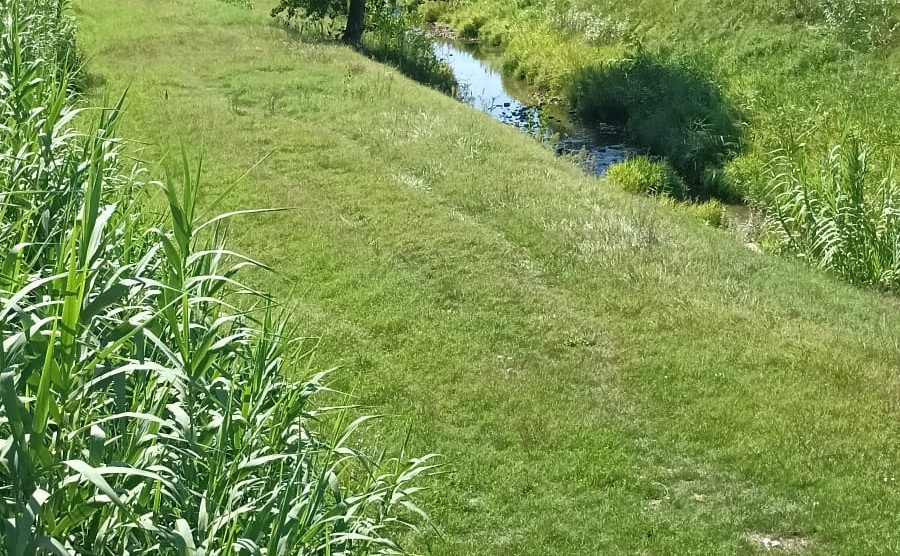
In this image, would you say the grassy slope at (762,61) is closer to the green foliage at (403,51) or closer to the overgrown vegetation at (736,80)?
the overgrown vegetation at (736,80)

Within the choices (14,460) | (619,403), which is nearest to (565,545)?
(619,403)

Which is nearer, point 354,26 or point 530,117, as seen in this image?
point 530,117

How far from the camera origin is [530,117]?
18.4 meters

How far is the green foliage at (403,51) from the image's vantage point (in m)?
20.5

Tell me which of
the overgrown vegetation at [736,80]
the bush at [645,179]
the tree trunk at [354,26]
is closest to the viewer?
the bush at [645,179]

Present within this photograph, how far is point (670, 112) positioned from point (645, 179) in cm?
427

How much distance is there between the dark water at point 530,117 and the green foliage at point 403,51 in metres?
0.60

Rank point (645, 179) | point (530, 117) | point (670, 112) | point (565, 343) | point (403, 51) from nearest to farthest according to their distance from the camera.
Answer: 1. point (565, 343)
2. point (645, 179)
3. point (670, 112)
4. point (530, 117)
5. point (403, 51)

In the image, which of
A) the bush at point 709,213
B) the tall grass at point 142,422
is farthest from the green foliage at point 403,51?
the tall grass at point 142,422

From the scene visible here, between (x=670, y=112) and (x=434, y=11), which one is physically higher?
(x=670, y=112)

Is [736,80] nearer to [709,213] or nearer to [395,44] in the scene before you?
[709,213]

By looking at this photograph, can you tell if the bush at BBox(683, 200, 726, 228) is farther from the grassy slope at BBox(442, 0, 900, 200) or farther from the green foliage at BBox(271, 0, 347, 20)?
the green foliage at BBox(271, 0, 347, 20)

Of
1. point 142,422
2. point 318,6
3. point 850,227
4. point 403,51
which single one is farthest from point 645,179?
point 142,422

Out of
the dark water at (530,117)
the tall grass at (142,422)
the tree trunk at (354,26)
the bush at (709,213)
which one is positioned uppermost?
the tall grass at (142,422)
